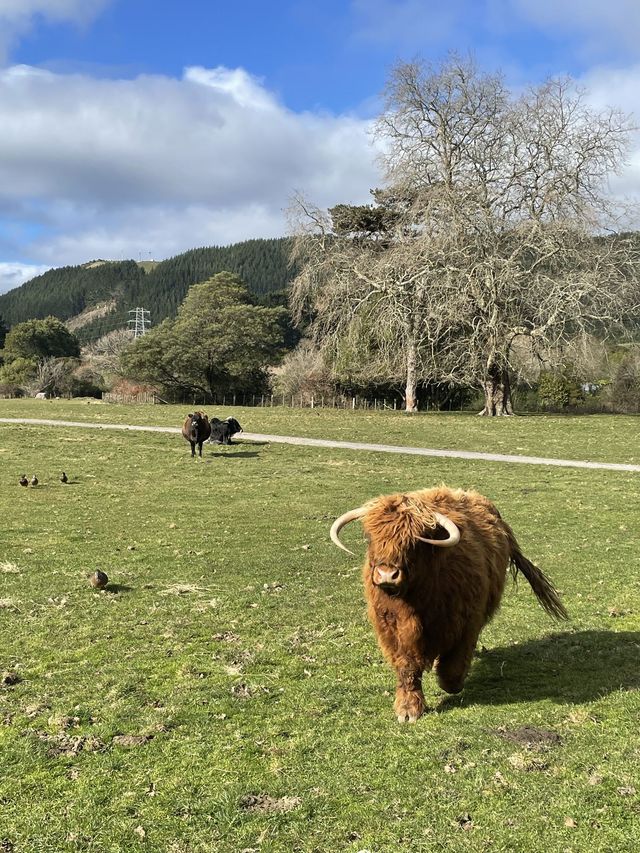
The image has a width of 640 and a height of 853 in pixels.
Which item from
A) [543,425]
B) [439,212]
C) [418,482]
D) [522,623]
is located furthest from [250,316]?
[522,623]

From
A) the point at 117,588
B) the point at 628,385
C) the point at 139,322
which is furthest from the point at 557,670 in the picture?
the point at 139,322

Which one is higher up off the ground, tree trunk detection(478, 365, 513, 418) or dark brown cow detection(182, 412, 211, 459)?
tree trunk detection(478, 365, 513, 418)

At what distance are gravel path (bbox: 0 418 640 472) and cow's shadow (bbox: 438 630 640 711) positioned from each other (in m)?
15.4

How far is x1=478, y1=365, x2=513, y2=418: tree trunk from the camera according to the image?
39500 mm

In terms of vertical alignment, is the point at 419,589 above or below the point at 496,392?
below

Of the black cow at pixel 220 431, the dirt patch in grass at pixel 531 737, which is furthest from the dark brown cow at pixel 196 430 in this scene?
the dirt patch in grass at pixel 531 737

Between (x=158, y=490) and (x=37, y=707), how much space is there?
40.4 ft

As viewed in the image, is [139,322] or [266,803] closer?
[266,803]

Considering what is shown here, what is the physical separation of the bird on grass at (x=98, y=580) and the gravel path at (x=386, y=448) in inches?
649

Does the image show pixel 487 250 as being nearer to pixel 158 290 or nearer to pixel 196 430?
pixel 196 430

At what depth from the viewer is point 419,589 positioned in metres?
5.48

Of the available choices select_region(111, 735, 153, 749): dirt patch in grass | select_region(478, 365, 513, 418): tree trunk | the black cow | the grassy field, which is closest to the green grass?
select_region(478, 365, 513, 418): tree trunk

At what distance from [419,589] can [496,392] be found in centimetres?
3706

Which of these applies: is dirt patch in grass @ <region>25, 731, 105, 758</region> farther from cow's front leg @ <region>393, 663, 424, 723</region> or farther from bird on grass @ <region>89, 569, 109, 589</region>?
bird on grass @ <region>89, 569, 109, 589</region>
